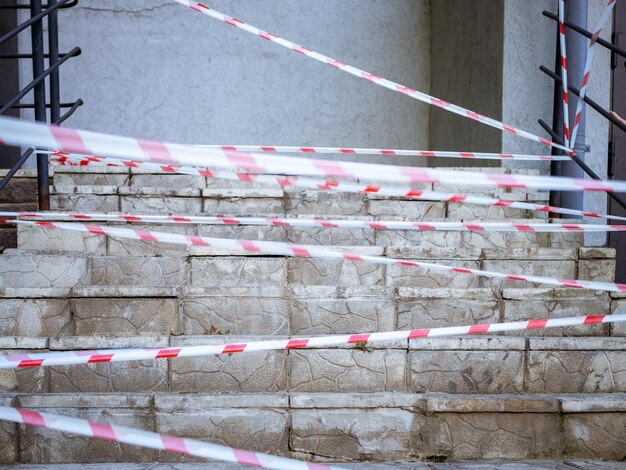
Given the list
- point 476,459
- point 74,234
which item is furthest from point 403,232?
point 74,234

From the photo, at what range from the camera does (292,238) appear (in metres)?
3.65

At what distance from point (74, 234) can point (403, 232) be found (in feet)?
5.62

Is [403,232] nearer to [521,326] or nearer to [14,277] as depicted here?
[521,326]

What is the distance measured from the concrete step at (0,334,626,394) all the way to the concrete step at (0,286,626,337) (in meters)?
0.17

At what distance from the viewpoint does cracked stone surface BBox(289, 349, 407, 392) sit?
2719mm

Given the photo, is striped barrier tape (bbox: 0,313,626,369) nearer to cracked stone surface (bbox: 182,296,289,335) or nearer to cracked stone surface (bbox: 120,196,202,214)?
cracked stone surface (bbox: 182,296,289,335)

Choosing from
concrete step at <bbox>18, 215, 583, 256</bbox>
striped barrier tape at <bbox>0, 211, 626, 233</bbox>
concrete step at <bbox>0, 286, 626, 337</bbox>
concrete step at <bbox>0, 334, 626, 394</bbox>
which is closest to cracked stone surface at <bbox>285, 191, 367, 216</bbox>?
concrete step at <bbox>18, 215, 583, 256</bbox>

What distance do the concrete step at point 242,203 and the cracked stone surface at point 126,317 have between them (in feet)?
3.42

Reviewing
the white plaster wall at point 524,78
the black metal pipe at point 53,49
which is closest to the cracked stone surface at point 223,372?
the black metal pipe at point 53,49

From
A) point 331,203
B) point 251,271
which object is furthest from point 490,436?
point 331,203

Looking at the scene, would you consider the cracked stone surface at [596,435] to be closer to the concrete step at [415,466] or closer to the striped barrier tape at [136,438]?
the concrete step at [415,466]

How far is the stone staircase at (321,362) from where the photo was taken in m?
2.55

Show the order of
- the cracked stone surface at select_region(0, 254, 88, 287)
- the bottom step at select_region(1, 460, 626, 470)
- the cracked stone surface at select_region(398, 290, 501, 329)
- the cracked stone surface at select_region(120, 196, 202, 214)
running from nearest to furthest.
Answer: the bottom step at select_region(1, 460, 626, 470) < the cracked stone surface at select_region(398, 290, 501, 329) < the cracked stone surface at select_region(0, 254, 88, 287) < the cracked stone surface at select_region(120, 196, 202, 214)

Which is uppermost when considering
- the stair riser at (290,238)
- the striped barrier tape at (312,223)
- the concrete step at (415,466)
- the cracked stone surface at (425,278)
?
the striped barrier tape at (312,223)
